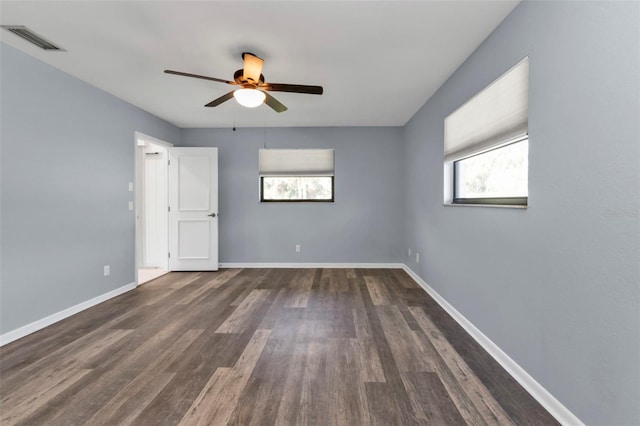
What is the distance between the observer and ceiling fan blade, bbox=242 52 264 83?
7.78 feet

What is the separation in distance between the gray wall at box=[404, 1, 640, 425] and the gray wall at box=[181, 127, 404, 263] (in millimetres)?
2814

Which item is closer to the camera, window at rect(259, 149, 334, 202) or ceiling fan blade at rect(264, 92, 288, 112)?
ceiling fan blade at rect(264, 92, 288, 112)

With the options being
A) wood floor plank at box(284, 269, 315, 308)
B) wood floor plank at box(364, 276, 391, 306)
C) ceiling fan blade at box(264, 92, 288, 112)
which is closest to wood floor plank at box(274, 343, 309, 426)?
wood floor plank at box(284, 269, 315, 308)

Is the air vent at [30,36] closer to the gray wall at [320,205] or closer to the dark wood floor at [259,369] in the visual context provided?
the dark wood floor at [259,369]

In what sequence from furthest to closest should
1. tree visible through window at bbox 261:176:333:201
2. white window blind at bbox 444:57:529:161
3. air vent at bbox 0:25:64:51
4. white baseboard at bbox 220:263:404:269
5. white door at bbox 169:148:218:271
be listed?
tree visible through window at bbox 261:176:333:201
white baseboard at bbox 220:263:404:269
white door at bbox 169:148:218:271
air vent at bbox 0:25:64:51
white window blind at bbox 444:57:529:161

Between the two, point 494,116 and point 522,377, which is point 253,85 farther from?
point 522,377

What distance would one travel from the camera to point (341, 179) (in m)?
5.14

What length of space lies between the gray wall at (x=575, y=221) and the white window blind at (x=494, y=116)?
10cm

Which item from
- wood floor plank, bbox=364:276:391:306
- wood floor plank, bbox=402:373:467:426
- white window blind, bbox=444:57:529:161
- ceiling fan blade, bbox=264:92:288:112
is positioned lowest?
wood floor plank, bbox=402:373:467:426

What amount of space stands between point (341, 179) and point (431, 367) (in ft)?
11.8

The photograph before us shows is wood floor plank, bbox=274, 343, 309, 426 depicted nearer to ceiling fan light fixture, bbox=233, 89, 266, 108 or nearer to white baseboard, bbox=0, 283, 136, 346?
ceiling fan light fixture, bbox=233, 89, 266, 108

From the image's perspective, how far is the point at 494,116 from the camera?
224 cm

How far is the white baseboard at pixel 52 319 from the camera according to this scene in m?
2.44

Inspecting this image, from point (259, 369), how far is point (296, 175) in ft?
12.0
